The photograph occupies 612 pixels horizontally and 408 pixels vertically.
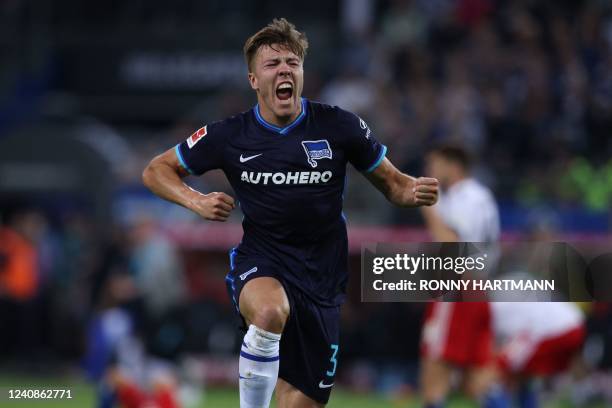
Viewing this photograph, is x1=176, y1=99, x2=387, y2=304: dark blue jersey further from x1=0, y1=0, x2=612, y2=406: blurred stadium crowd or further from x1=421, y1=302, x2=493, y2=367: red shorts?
x1=0, y1=0, x2=612, y2=406: blurred stadium crowd

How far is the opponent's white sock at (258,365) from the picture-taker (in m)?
6.55

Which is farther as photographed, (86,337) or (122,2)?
(122,2)

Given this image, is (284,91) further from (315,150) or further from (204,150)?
(204,150)

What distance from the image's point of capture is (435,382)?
33.1 ft

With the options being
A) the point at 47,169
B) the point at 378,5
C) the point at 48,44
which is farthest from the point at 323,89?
the point at 48,44

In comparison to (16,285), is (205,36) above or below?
above

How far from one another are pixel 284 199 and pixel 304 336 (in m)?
0.74

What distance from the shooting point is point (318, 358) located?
6969mm

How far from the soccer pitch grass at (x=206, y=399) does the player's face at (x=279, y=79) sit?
674 cm

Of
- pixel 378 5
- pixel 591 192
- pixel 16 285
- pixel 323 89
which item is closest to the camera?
pixel 591 192

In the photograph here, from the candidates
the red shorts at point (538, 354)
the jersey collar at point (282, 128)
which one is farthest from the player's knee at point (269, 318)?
the red shorts at point (538, 354)

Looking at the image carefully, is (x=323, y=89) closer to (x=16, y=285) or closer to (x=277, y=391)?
(x=16, y=285)

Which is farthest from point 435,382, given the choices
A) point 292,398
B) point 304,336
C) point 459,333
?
point 304,336

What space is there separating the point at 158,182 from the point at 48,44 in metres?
14.5
